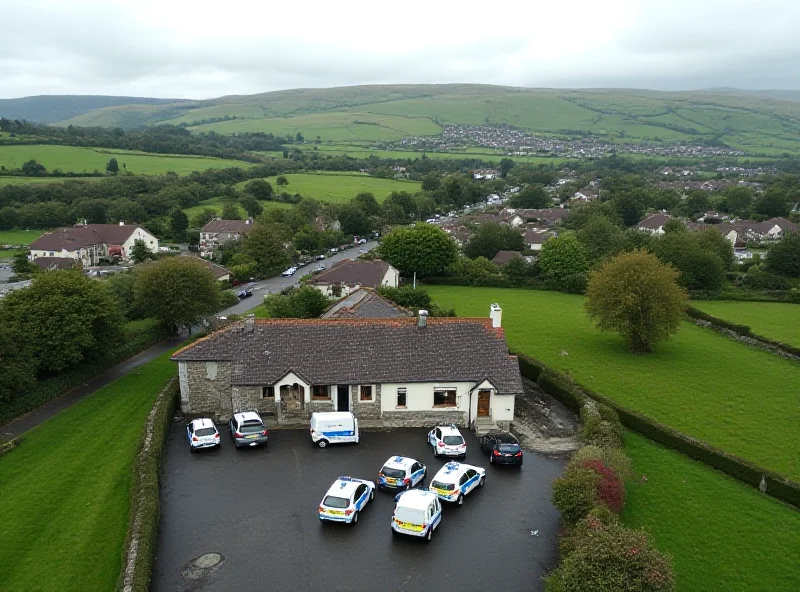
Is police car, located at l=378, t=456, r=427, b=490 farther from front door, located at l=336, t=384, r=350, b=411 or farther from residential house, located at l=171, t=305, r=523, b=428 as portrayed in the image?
front door, located at l=336, t=384, r=350, b=411

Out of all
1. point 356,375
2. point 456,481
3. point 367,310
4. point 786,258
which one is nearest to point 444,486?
point 456,481

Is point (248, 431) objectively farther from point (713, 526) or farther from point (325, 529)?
point (713, 526)

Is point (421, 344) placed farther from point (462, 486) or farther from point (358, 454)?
point (462, 486)

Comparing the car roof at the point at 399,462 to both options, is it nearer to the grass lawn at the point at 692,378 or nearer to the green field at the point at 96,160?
the grass lawn at the point at 692,378

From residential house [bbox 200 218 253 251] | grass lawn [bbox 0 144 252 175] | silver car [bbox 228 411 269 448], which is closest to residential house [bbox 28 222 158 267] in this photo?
residential house [bbox 200 218 253 251]

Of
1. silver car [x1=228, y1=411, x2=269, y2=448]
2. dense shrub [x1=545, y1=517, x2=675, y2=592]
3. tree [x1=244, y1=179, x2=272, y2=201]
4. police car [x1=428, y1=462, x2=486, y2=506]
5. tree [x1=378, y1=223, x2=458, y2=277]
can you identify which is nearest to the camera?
dense shrub [x1=545, y1=517, x2=675, y2=592]

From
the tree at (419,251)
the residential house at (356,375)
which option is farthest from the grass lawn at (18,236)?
the residential house at (356,375)
